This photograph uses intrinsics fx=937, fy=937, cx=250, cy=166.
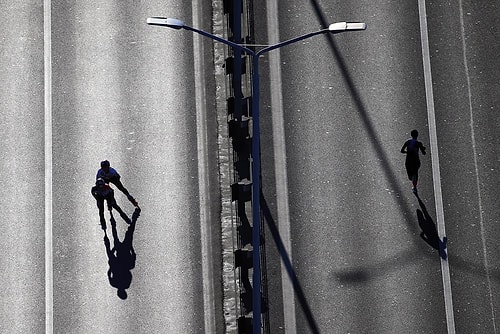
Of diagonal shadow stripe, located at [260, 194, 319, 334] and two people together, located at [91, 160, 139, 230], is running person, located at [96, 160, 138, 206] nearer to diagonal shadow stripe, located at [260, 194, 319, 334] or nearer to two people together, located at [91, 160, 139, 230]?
two people together, located at [91, 160, 139, 230]

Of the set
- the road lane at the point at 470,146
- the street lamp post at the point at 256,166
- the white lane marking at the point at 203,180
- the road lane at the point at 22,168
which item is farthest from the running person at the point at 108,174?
the road lane at the point at 470,146

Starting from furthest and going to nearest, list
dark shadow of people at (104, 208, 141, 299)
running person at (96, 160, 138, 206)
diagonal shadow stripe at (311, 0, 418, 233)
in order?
diagonal shadow stripe at (311, 0, 418, 233)
dark shadow of people at (104, 208, 141, 299)
running person at (96, 160, 138, 206)

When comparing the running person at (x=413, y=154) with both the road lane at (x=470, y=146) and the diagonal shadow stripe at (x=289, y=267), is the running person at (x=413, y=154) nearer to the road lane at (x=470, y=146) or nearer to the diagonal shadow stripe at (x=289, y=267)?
the road lane at (x=470, y=146)

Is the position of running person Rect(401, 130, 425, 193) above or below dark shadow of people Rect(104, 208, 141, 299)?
above

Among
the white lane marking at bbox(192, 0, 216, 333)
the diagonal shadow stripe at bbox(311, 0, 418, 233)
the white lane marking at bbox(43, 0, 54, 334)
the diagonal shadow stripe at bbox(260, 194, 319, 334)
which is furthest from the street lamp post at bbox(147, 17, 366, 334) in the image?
the white lane marking at bbox(43, 0, 54, 334)

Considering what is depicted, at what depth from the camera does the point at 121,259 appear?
95.9 ft

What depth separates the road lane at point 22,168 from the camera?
28.7 m

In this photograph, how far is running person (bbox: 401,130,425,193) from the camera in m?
29.2

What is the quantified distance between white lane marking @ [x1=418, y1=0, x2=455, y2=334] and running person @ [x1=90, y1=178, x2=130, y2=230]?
9962 millimetres

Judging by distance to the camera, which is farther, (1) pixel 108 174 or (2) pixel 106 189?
(2) pixel 106 189

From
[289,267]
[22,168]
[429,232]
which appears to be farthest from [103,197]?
[429,232]

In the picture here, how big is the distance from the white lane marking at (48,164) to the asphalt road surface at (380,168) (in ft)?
22.3

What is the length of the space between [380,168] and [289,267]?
4.45m

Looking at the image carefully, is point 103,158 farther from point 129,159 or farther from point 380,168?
point 380,168
